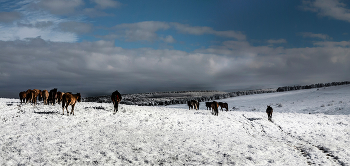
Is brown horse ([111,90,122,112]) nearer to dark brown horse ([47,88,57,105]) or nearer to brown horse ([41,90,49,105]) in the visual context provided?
dark brown horse ([47,88,57,105])

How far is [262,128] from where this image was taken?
20.7m

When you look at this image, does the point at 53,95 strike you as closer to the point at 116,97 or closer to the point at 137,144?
the point at 116,97

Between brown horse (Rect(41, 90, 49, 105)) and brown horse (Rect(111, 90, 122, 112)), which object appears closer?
brown horse (Rect(111, 90, 122, 112))

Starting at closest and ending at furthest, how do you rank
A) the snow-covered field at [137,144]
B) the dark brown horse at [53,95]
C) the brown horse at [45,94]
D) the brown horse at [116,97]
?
the snow-covered field at [137,144] < the brown horse at [116,97] < the dark brown horse at [53,95] < the brown horse at [45,94]

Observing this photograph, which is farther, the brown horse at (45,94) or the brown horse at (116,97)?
the brown horse at (45,94)

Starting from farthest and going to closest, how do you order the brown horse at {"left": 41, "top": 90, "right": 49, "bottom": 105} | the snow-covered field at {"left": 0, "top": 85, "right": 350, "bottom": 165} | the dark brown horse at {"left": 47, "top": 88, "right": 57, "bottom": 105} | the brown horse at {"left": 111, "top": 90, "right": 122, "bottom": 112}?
the brown horse at {"left": 41, "top": 90, "right": 49, "bottom": 105}, the dark brown horse at {"left": 47, "top": 88, "right": 57, "bottom": 105}, the brown horse at {"left": 111, "top": 90, "right": 122, "bottom": 112}, the snow-covered field at {"left": 0, "top": 85, "right": 350, "bottom": 165}

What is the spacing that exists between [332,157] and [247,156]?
197 inches

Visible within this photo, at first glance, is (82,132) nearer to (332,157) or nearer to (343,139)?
(332,157)

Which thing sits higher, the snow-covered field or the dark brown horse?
the dark brown horse

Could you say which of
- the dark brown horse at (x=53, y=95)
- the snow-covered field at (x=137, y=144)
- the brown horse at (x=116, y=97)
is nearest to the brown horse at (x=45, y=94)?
the dark brown horse at (x=53, y=95)

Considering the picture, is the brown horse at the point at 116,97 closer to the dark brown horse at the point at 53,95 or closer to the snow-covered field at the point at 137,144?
the snow-covered field at the point at 137,144

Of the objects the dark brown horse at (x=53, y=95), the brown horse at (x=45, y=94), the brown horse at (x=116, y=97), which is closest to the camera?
the brown horse at (x=116, y=97)

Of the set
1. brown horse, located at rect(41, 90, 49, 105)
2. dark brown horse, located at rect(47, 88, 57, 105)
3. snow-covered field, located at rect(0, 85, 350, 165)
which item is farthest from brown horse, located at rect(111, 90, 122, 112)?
brown horse, located at rect(41, 90, 49, 105)

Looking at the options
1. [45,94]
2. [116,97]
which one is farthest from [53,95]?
[116,97]
